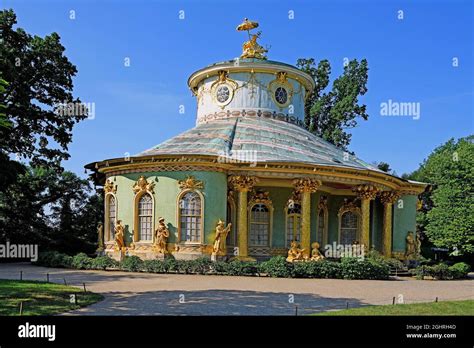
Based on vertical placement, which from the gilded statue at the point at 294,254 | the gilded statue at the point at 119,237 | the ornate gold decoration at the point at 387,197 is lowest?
the gilded statue at the point at 294,254

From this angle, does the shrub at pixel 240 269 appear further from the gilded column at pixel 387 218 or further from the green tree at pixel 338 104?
the green tree at pixel 338 104

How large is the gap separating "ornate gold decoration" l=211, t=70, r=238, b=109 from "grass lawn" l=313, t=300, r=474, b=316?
67.8 ft

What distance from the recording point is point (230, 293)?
14758 millimetres

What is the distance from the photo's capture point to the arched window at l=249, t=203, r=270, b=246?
26.2m

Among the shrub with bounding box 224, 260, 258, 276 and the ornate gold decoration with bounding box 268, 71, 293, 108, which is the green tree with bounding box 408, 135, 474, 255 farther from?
the shrub with bounding box 224, 260, 258, 276

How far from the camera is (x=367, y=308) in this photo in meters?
12.1

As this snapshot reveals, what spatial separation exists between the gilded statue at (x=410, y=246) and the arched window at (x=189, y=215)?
13343 millimetres

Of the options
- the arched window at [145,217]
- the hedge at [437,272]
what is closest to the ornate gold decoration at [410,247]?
the hedge at [437,272]

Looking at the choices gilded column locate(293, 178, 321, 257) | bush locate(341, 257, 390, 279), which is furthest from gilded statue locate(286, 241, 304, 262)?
bush locate(341, 257, 390, 279)

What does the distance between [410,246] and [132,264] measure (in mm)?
16651

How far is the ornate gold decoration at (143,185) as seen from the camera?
24344 mm

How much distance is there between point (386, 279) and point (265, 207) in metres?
7.42
